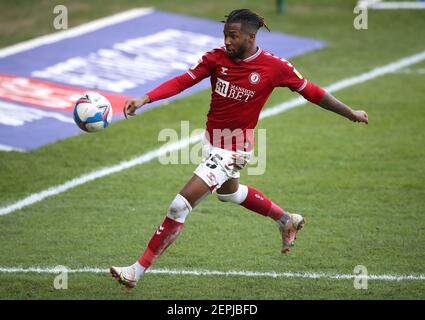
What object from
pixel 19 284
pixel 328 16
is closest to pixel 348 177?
pixel 19 284

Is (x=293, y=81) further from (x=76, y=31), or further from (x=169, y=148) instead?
(x=76, y=31)

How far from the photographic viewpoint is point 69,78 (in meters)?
14.1

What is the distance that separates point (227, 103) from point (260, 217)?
7.18 feet

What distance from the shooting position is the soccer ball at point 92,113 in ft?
25.4

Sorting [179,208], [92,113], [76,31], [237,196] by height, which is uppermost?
[92,113]

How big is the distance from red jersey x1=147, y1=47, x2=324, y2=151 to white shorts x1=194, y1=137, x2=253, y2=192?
7 centimetres

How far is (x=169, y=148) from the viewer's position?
11.8 m

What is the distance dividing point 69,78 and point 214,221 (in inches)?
217

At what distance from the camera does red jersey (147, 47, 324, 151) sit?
7699mm

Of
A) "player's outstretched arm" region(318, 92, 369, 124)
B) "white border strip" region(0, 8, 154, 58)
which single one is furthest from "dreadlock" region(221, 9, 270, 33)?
"white border strip" region(0, 8, 154, 58)

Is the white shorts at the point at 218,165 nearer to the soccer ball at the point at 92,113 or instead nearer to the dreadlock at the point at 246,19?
the soccer ball at the point at 92,113

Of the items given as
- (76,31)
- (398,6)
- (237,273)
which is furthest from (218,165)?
(398,6)

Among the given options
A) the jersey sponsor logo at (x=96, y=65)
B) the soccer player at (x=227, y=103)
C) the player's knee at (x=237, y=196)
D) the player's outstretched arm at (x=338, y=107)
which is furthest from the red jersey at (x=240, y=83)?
the jersey sponsor logo at (x=96, y=65)
